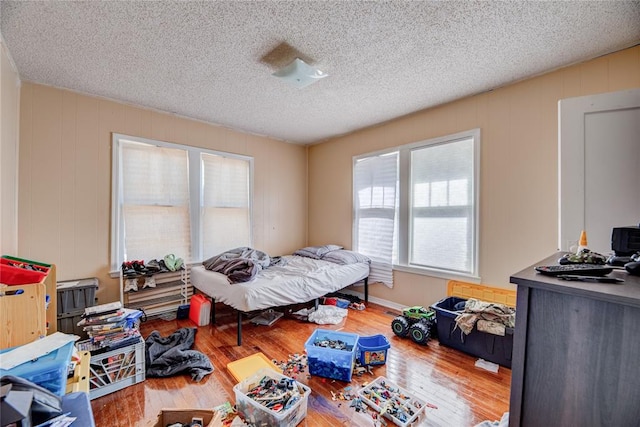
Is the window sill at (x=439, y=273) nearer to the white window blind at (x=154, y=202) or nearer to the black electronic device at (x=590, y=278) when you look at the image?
the black electronic device at (x=590, y=278)

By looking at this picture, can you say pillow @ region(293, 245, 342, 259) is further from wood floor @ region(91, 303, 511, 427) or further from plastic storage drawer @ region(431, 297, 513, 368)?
plastic storage drawer @ region(431, 297, 513, 368)

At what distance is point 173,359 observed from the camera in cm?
215

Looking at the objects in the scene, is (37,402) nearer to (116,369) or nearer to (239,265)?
(116,369)

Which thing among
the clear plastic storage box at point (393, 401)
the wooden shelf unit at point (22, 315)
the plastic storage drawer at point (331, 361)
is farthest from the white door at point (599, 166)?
the wooden shelf unit at point (22, 315)

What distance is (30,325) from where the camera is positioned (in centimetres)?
143


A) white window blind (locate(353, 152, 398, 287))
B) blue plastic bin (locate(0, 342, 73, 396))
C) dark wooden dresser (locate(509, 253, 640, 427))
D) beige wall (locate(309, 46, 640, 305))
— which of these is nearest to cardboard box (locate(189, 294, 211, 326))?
blue plastic bin (locate(0, 342, 73, 396))

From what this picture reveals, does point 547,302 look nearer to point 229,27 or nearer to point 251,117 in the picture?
point 229,27

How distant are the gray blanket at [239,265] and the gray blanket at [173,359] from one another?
696 millimetres

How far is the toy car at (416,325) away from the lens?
251cm

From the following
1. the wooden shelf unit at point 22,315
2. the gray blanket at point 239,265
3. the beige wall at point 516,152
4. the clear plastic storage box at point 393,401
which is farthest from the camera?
the gray blanket at point 239,265

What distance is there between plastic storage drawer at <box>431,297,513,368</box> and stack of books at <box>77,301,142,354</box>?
2.60 metres

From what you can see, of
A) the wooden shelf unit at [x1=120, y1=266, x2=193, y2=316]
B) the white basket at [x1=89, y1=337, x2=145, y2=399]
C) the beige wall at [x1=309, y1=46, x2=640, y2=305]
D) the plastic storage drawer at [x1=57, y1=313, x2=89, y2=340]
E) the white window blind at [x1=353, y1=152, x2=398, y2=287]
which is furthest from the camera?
the white window blind at [x1=353, y1=152, x2=398, y2=287]

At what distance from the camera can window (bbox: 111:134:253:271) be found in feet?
10.1

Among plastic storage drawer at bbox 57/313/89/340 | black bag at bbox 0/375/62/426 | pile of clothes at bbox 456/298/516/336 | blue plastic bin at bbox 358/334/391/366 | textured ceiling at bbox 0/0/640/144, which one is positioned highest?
textured ceiling at bbox 0/0/640/144
